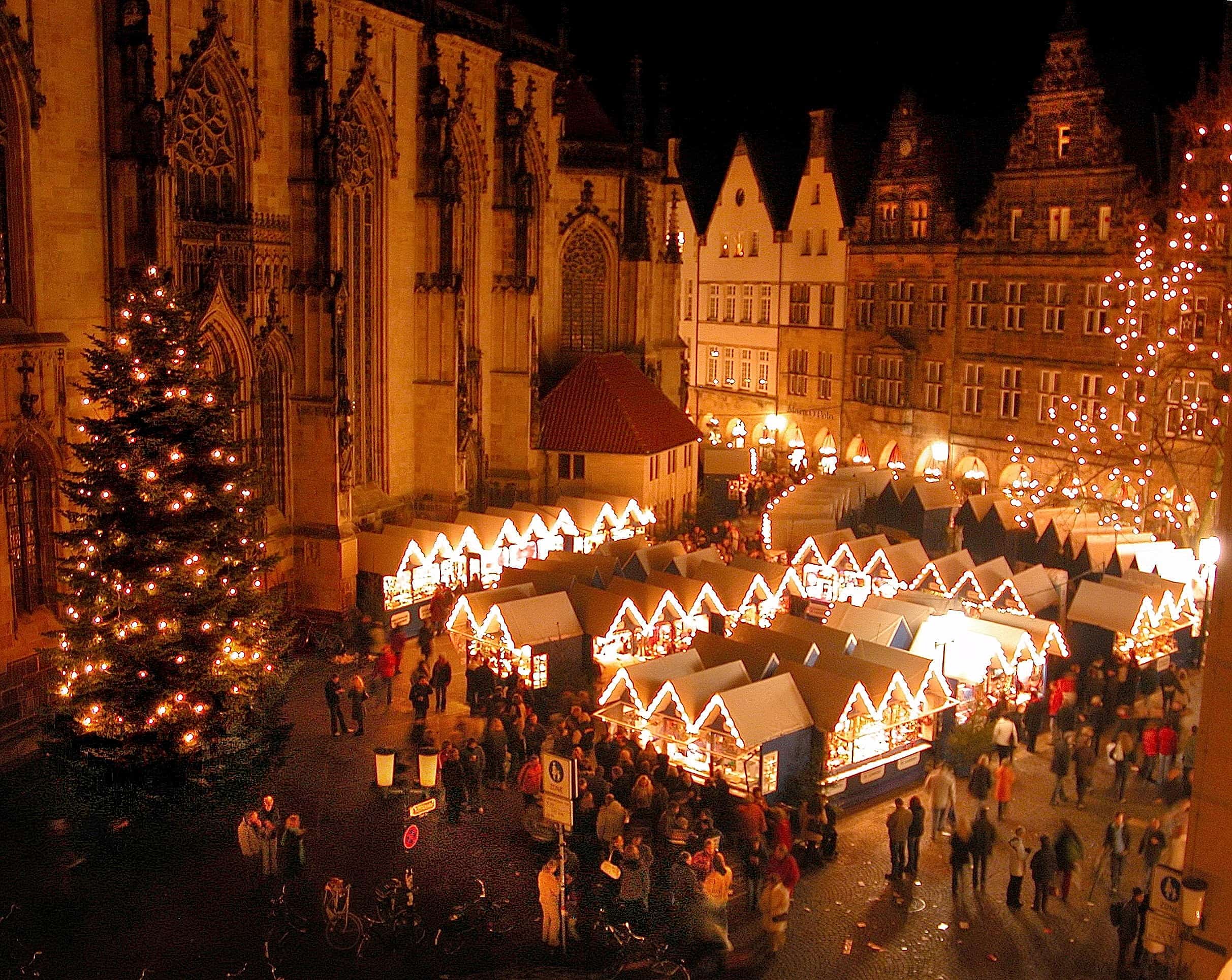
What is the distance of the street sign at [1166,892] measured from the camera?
1205cm

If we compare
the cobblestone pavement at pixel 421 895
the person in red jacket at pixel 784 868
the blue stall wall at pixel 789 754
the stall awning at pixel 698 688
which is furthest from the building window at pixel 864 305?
the person in red jacket at pixel 784 868

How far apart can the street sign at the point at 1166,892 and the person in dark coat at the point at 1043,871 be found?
7.55 ft

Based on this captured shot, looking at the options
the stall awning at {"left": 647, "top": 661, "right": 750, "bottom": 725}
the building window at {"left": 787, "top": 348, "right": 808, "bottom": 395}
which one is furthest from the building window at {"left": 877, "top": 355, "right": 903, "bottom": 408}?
the stall awning at {"left": 647, "top": 661, "right": 750, "bottom": 725}

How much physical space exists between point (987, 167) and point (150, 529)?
32.0 m

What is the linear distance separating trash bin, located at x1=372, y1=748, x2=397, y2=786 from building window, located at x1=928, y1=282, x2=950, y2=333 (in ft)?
91.9

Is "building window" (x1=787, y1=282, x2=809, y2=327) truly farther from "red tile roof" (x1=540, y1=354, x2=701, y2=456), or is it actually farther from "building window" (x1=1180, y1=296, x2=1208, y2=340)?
"building window" (x1=1180, y1=296, x2=1208, y2=340)

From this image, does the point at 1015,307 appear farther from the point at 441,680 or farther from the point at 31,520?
the point at 31,520

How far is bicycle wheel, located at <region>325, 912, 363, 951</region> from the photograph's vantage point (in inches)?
539

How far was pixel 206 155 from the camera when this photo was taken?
78.9 ft

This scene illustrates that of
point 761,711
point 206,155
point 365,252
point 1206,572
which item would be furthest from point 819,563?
point 206,155

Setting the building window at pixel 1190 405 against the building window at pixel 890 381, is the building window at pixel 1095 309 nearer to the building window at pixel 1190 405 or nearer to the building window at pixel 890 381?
the building window at pixel 1190 405

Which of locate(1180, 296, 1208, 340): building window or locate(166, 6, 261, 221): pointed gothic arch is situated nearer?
locate(166, 6, 261, 221): pointed gothic arch

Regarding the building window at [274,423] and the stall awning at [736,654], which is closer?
the stall awning at [736,654]

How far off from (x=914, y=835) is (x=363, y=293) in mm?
18325
